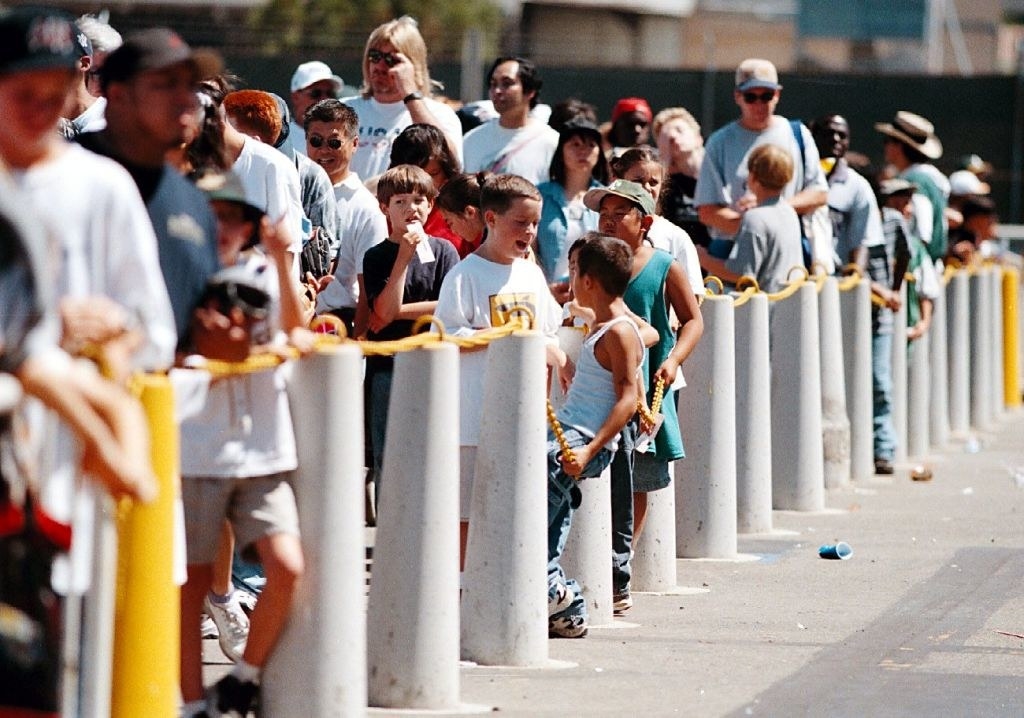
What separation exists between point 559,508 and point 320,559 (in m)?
2.15

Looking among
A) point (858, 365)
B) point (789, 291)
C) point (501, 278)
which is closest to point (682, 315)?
point (501, 278)

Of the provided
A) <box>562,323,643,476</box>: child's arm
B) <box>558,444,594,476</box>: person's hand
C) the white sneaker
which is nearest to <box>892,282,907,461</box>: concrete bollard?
<box>562,323,643,476</box>: child's arm

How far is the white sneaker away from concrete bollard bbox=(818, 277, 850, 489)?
21.5 ft

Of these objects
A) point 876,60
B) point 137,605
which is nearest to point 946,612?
point 137,605

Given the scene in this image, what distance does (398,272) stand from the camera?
9359 mm

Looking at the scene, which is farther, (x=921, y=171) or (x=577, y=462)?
(x=921, y=171)

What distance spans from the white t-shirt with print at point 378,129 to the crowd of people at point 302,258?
0.01m

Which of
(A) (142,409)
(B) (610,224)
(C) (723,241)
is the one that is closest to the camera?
(A) (142,409)

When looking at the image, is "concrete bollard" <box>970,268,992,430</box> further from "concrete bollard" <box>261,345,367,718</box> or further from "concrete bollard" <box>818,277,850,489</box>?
"concrete bollard" <box>261,345,367,718</box>

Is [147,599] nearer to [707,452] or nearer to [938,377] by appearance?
[707,452]

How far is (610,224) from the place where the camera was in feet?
30.9

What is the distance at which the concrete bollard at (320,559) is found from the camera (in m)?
6.38

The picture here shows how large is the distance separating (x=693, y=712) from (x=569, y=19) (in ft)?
137

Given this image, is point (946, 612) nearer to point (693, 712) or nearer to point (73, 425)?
point (693, 712)
